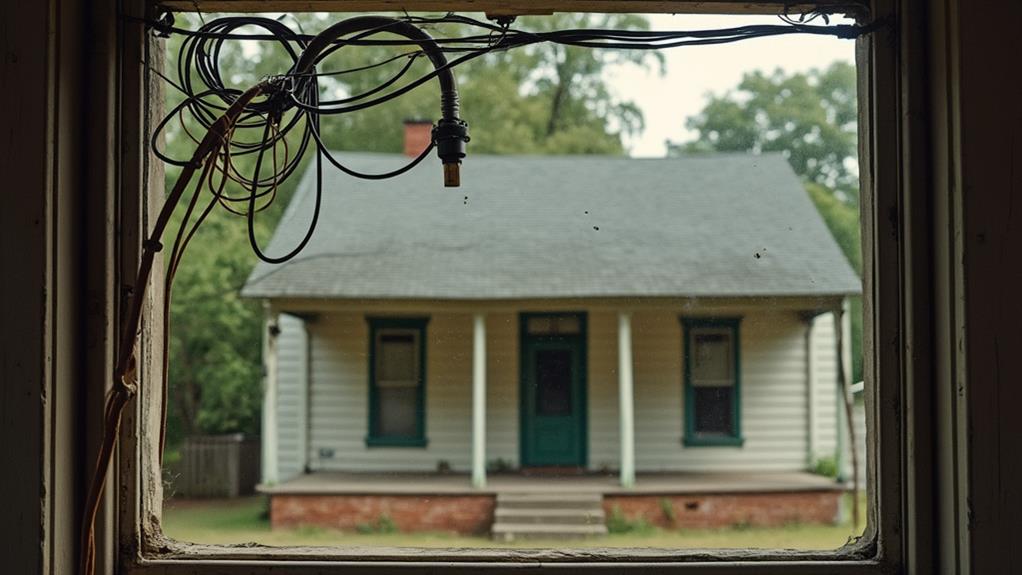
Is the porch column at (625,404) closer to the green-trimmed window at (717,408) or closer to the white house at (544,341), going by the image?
the white house at (544,341)

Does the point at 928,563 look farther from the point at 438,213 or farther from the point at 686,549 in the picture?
the point at 438,213

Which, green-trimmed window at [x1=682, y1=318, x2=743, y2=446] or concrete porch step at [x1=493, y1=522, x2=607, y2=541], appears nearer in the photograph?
concrete porch step at [x1=493, y1=522, x2=607, y2=541]

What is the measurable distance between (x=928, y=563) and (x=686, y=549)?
33 centimetres

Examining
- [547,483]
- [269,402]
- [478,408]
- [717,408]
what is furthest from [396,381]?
[717,408]

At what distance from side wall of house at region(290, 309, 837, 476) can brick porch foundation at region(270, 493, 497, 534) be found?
95 cm

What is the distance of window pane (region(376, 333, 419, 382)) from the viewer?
9297mm

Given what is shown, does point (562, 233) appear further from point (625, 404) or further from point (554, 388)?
point (625, 404)

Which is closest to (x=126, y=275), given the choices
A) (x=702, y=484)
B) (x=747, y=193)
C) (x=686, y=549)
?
(x=686, y=549)

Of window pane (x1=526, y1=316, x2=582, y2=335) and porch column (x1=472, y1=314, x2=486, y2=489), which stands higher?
window pane (x1=526, y1=316, x2=582, y2=335)

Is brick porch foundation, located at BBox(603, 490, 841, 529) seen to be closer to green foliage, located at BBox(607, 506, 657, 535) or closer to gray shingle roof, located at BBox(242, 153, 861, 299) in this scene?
green foliage, located at BBox(607, 506, 657, 535)

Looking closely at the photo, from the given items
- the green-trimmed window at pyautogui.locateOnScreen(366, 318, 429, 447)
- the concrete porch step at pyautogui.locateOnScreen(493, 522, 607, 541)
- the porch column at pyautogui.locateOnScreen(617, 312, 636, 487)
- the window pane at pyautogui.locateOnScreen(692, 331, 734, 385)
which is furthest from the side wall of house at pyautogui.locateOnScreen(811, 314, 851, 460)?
A: the green-trimmed window at pyautogui.locateOnScreen(366, 318, 429, 447)

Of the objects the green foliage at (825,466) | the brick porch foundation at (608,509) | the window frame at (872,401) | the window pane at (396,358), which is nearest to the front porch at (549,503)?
the brick porch foundation at (608,509)

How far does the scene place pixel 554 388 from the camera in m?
10.1

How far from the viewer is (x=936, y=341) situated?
1203mm
